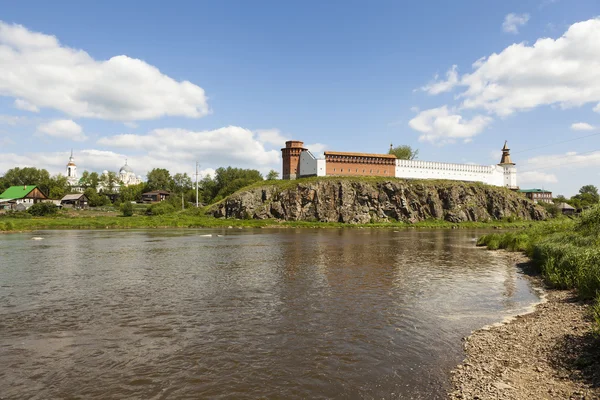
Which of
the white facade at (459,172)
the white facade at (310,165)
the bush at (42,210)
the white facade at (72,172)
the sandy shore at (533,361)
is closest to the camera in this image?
the sandy shore at (533,361)

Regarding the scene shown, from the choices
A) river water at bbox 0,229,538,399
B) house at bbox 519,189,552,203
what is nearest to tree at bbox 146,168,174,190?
river water at bbox 0,229,538,399

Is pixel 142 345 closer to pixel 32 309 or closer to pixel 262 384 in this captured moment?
pixel 262 384

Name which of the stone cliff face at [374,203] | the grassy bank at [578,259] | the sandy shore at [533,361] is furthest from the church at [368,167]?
the sandy shore at [533,361]

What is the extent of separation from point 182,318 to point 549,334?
42.5 ft

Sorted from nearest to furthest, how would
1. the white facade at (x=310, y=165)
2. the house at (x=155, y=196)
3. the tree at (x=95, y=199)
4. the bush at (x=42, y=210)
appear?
the bush at (x=42, y=210) → the white facade at (x=310, y=165) → the tree at (x=95, y=199) → the house at (x=155, y=196)

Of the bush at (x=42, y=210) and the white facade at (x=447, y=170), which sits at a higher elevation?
the white facade at (x=447, y=170)

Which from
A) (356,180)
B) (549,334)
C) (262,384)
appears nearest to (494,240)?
(549,334)

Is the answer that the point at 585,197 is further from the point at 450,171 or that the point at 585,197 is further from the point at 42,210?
the point at 42,210

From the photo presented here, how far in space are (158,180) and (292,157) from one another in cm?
6638

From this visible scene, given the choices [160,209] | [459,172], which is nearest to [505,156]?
[459,172]

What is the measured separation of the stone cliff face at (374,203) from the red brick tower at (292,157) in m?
10.4

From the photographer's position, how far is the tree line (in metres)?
131

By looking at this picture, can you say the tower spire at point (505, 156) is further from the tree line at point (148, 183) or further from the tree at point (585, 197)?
the tree line at point (148, 183)

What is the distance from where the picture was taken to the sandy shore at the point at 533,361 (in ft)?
26.5
